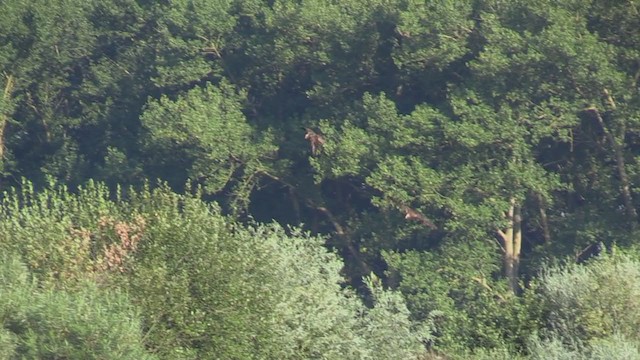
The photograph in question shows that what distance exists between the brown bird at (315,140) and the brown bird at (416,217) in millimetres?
4041

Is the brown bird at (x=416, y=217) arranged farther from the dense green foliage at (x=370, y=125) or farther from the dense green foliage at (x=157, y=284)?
the dense green foliage at (x=157, y=284)

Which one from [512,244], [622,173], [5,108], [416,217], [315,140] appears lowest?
[512,244]

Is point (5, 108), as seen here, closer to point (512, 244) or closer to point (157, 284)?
point (512, 244)

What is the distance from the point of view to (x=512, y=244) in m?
56.9

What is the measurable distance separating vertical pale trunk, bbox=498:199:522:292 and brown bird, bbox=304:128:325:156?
6682mm

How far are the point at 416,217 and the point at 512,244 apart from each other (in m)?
3.79

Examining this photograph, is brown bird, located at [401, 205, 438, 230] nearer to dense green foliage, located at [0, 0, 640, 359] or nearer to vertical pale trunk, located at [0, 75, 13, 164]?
dense green foliage, located at [0, 0, 640, 359]

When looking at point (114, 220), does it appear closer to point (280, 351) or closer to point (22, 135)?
point (280, 351)

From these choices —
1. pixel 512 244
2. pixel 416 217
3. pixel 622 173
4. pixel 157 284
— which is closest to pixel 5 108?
pixel 416 217

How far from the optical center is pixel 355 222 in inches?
2299

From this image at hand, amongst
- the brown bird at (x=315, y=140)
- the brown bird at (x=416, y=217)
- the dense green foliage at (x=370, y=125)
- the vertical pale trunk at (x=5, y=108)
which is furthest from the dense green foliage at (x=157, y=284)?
the vertical pale trunk at (x=5, y=108)

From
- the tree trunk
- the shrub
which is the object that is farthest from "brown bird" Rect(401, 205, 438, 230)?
the shrub

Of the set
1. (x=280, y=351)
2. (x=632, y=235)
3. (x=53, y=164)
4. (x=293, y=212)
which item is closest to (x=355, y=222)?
(x=293, y=212)

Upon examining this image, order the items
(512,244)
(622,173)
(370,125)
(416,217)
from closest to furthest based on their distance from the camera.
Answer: (622,173)
(416,217)
(370,125)
(512,244)
